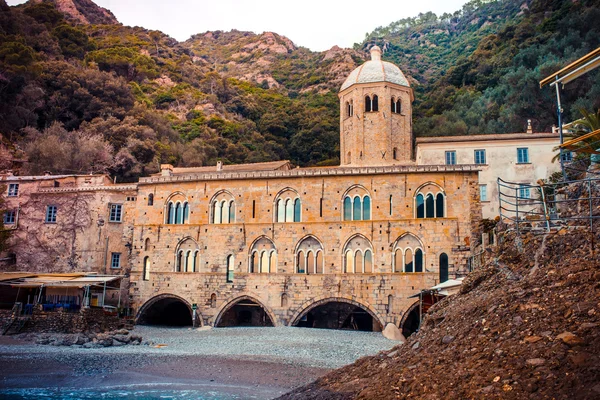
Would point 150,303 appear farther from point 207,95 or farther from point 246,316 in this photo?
point 207,95

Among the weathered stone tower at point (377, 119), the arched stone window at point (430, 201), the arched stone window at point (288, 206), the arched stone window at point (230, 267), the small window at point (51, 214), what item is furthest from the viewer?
the weathered stone tower at point (377, 119)

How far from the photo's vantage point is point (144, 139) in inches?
2095

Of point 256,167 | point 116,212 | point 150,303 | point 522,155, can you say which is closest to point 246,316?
point 150,303

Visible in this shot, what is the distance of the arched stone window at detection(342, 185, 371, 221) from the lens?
30.5m

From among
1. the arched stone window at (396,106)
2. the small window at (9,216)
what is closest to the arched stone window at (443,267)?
the arched stone window at (396,106)

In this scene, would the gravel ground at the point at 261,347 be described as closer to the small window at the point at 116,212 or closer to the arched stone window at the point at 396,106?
the small window at the point at 116,212

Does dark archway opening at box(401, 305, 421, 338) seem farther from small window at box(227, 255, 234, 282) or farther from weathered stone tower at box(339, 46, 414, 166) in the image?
weathered stone tower at box(339, 46, 414, 166)

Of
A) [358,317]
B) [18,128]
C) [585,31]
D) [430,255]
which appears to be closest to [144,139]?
[18,128]

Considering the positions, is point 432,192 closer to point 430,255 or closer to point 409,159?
point 430,255

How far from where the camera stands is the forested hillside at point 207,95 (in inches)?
1898

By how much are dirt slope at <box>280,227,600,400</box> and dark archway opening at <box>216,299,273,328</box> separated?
19241 millimetres

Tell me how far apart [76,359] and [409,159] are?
24.8 metres

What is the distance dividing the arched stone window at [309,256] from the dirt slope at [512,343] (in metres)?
16.8

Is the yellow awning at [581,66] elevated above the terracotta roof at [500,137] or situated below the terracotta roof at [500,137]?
below
